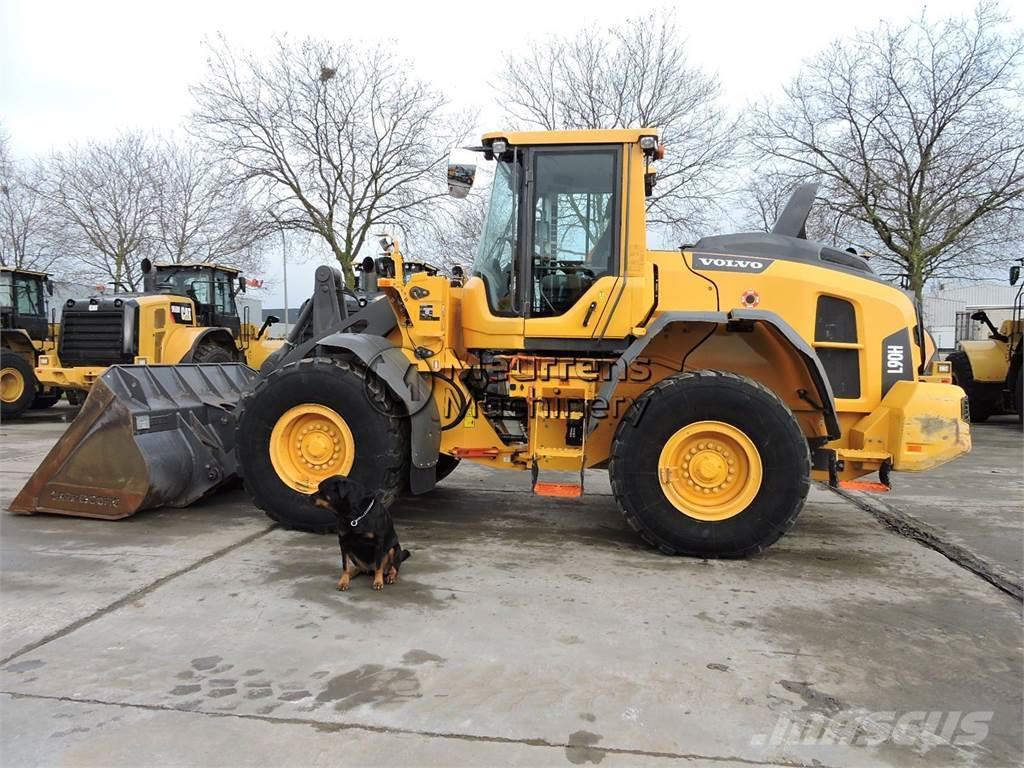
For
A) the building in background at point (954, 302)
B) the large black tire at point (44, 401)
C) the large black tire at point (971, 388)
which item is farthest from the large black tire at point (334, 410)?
the building in background at point (954, 302)

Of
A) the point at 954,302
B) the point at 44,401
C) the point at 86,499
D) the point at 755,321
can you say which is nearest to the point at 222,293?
the point at 44,401

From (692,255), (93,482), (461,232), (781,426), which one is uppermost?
(461,232)

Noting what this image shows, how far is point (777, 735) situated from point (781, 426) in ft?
7.39

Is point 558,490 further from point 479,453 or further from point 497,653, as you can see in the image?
point 497,653

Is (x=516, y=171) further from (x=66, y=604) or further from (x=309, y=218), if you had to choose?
(x=309, y=218)

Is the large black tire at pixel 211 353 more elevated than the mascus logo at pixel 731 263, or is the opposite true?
the mascus logo at pixel 731 263

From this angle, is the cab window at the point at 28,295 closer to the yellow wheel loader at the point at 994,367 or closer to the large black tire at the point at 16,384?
the large black tire at the point at 16,384

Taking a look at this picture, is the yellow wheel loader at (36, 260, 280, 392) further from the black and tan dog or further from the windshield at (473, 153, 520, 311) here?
the black and tan dog

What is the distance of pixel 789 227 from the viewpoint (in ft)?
18.0

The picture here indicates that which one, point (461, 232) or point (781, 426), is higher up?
point (461, 232)

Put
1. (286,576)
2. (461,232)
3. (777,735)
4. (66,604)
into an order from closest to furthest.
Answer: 1. (777,735)
2. (66,604)
3. (286,576)
4. (461,232)

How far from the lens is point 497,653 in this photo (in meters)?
3.18

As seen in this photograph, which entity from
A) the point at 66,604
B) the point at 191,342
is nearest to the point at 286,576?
the point at 66,604

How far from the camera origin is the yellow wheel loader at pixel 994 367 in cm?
1410
